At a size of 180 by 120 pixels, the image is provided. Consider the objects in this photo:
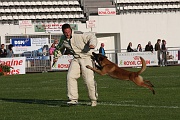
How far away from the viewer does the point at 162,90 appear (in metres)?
16.9

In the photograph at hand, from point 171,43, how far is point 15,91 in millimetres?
32723

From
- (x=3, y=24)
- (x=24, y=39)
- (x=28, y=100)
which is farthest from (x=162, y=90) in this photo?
(x=3, y=24)

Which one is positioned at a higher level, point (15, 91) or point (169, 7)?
point (169, 7)

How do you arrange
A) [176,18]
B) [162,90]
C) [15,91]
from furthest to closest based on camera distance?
[176,18] < [15,91] < [162,90]

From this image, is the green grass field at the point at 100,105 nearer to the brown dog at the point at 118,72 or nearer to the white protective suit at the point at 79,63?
the white protective suit at the point at 79,63

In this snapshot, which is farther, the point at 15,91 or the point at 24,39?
the point at 24,39

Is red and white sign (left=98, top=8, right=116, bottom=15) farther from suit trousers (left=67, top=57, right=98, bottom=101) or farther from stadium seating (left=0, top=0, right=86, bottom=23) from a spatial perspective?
suit trousers (left=67, top=57, right=98, bottom=101)

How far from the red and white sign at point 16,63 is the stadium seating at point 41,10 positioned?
17075 mm

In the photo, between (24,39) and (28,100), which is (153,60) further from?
(28,100)

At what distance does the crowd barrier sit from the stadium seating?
14354 mm

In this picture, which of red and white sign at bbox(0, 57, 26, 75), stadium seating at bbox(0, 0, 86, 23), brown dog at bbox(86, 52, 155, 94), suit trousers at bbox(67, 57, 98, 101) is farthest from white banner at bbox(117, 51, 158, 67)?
brown dog at bbox(86, 52, 155, 94)

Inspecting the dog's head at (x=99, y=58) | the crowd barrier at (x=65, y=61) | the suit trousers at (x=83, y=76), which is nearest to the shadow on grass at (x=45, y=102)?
the suit trousers at (x=83, y=76)

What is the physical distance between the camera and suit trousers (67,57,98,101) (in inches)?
521

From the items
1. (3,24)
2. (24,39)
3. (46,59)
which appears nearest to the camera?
(46,59)
